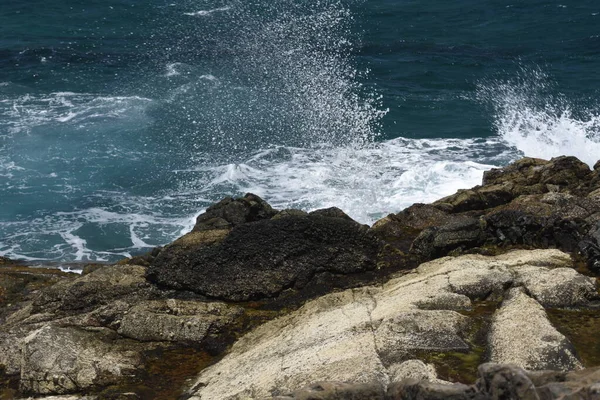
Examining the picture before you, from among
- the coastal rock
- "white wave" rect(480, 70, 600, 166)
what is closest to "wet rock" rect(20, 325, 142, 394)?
the coastal rock

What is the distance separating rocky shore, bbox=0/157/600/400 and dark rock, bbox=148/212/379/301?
4cm

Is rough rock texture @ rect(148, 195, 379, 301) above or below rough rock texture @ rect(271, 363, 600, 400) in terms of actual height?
below

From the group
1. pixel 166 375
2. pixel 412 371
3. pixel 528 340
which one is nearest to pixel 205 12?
pixel 166 375

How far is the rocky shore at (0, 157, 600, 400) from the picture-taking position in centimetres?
1413

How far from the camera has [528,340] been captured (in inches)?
571

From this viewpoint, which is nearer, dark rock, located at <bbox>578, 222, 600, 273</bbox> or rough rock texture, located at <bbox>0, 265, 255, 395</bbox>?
rough rock texture, located at <bbox>0, 265, 255, 395</bbox>

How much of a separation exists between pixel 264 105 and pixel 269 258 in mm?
32360

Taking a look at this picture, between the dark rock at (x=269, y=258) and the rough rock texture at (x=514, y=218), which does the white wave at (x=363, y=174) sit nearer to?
the rough rock texture at (x=514, y=218)

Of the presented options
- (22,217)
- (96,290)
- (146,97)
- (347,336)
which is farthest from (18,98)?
(347,336)

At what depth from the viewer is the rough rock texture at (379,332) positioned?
1422 centimetres

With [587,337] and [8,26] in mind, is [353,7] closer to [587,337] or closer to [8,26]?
[8,26]

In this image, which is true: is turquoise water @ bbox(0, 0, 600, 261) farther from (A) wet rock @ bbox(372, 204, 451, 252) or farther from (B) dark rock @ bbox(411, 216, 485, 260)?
(B) dark rock @ bbox(411, 216, 485, 260)

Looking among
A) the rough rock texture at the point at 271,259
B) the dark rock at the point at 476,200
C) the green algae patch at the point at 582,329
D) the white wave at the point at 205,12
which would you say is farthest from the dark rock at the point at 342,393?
the white wave at the point at 205,12

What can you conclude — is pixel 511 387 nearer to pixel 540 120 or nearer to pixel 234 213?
pixel 234 213
